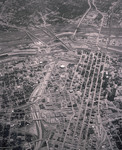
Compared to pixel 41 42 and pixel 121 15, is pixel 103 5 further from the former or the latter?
pixel 41 42

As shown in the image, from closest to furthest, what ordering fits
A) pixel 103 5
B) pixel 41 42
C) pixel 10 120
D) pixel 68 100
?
pixel 10 120
pixel 68 100
pixel 41 42
pixel 103 5

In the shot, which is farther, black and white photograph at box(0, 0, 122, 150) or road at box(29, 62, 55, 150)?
road at box(29, 62, 55, 150)

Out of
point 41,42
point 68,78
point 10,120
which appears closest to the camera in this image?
point 10,120

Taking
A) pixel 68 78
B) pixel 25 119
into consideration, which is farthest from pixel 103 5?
pixel 25 119

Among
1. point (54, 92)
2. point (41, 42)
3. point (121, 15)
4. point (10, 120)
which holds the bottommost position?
point (10, 120)

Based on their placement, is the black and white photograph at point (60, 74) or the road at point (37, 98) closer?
the black and white photograph at point (60, 74)

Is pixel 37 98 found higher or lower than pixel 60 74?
lower

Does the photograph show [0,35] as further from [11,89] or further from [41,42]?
[11,89]

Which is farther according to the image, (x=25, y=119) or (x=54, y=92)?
(x=54, y=92)

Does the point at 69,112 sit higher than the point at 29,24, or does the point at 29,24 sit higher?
the point at 29,24

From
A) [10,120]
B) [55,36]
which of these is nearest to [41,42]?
[55,36]

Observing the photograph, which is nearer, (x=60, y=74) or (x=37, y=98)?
(x=37, y=98)
